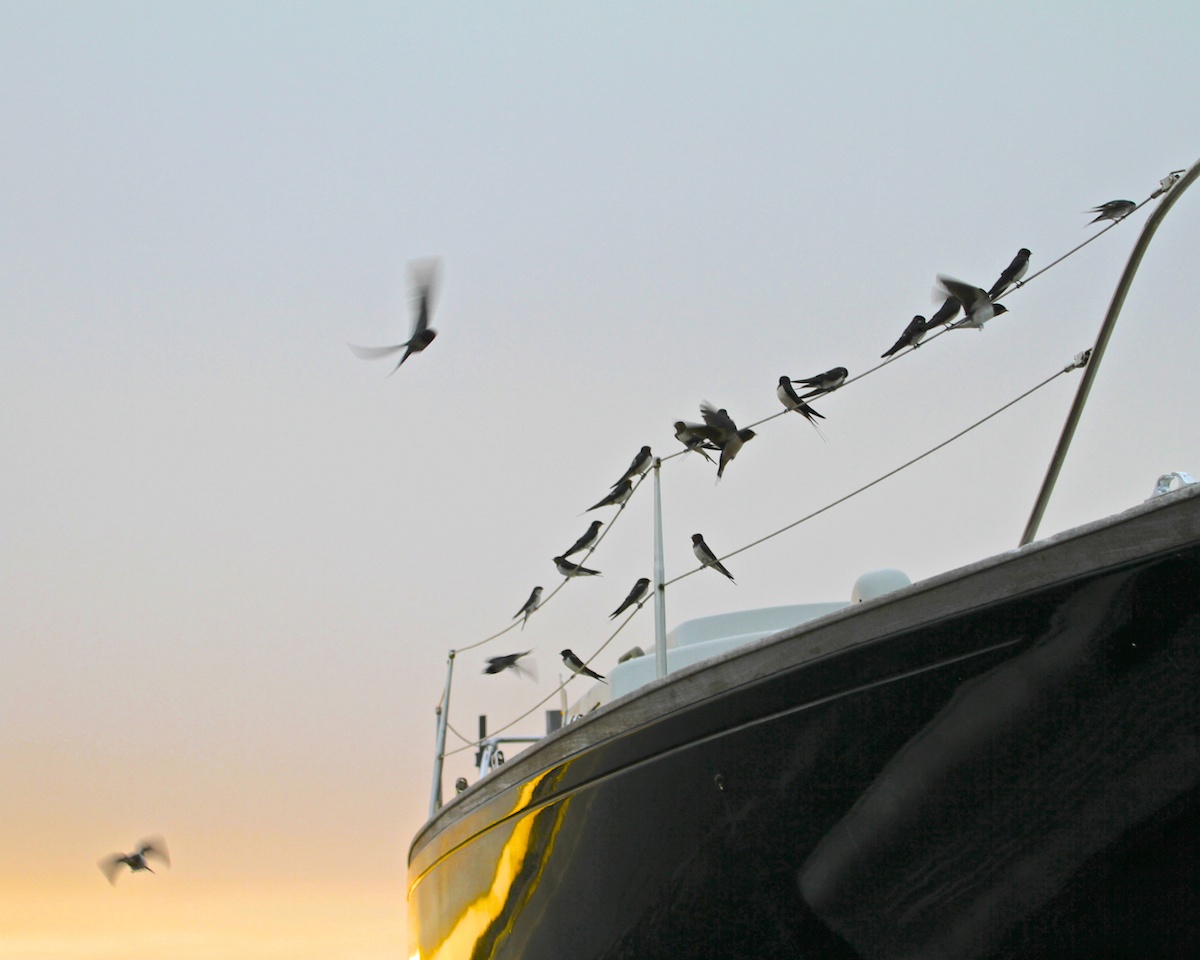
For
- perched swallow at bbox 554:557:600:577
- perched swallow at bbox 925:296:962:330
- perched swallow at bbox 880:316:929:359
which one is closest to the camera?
perched swallow at bbox 880:316:929:359

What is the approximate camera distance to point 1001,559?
3.03m

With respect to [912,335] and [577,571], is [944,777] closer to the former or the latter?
[912,335]

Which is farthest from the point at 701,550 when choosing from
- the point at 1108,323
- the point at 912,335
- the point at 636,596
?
the point at 1108,323

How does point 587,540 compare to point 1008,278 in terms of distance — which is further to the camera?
point 587,540

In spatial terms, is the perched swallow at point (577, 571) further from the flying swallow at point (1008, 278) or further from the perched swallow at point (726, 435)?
the flying swallow at point (1008, 278)

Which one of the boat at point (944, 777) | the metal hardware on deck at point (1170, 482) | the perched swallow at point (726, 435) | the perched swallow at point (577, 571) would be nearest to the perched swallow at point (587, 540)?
the perched swallow at point (577, 571)

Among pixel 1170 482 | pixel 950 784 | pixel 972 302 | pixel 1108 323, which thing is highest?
pixel 972 302

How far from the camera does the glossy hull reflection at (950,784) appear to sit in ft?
9.39

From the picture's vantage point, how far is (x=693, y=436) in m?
4.91

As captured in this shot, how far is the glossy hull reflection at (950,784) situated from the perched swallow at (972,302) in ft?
6.76

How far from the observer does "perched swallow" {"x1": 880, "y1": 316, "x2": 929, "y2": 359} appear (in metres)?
4.78

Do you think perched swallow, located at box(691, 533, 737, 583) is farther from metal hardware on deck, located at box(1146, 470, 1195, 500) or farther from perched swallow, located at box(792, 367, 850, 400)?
metal hardware on deck, located at box(1146, 470, 1195, 500)

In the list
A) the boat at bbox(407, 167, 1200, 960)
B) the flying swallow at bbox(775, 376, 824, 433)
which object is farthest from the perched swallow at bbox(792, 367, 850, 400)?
the boat at bbox(407, 167, 1200, 960)

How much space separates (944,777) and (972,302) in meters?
2.44
